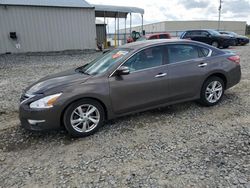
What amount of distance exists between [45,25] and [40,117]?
15.6 metres

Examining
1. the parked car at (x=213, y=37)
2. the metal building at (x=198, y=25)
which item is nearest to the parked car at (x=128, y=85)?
the parked car at (x=213, y=37)

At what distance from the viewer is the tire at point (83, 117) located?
355cm

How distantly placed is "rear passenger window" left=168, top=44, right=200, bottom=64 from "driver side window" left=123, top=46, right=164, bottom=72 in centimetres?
22

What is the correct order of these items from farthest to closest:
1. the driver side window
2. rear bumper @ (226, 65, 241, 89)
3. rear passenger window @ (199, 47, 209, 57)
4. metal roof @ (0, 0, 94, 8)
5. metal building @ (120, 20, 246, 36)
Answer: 1. metal building @ (120, 20, 246, 36)
2. metal roof @ (0, 0, 94, 8)
3. rear bumper @ (226, 65, 241, 89)
4. rear passenger window @ (199, 47, 209, 57)
5. the driver side window

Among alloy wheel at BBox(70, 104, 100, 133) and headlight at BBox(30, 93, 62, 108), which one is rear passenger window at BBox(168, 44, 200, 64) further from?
headlight at BBox(30, 93, 62, 108)

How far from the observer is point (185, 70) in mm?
4359

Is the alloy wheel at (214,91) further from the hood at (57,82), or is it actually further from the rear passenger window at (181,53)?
the hood at (57,82)

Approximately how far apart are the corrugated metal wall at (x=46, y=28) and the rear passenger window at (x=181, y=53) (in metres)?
15.1

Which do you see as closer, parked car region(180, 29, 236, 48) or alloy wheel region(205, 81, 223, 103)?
alloy wheel region(205, 81, 223, 103)

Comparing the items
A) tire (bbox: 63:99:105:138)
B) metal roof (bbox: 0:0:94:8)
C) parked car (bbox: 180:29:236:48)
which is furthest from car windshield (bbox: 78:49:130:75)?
parked car (bbox: 180:29:236:48)

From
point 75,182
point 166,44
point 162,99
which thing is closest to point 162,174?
point 75,182

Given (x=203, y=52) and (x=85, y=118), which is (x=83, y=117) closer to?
(x=85, y=118)

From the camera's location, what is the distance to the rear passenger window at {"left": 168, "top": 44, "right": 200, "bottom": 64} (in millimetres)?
4336

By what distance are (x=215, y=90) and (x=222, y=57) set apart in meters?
0.73
